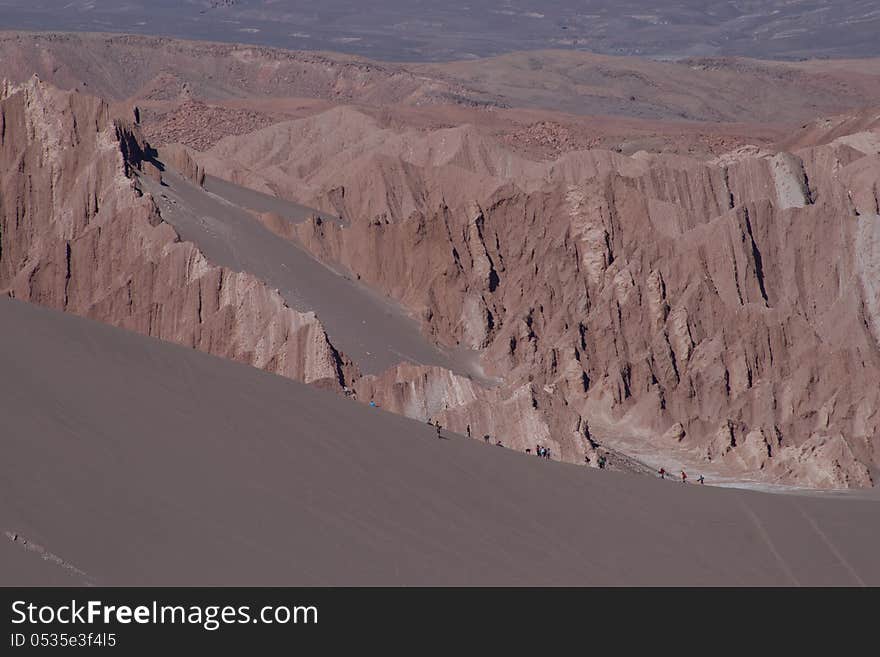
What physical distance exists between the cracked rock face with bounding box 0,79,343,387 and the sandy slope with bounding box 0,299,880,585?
58.6 feet

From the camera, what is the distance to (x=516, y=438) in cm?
4016

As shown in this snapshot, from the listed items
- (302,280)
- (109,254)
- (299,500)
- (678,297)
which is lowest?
(678,297)

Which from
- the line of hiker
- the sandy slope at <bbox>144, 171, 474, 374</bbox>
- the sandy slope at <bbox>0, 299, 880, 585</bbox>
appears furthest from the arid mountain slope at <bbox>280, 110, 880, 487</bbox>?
the sandy slope at <bbox>0, 299, 880, 585</bbox>

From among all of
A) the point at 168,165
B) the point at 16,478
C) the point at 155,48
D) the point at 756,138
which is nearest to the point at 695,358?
the point at 168,165

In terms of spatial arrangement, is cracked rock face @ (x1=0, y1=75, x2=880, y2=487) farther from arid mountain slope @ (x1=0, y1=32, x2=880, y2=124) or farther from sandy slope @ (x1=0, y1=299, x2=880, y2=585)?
arid mountain slope @ (x1=0, y1=32, x2=880, y2=124)

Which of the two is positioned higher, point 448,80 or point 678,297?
point 678,297

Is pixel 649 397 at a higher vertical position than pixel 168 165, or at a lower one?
lower

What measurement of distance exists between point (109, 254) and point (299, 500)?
34575mm

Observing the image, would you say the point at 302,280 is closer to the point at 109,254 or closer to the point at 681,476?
the point at 109,254

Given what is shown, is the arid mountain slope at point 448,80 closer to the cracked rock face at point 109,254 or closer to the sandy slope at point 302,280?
the cracked rock face at point 109,254

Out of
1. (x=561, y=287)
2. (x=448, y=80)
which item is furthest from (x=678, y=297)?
(x=448, y=80)

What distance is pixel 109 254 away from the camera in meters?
55.4
